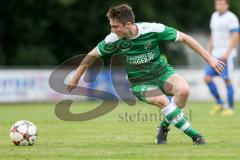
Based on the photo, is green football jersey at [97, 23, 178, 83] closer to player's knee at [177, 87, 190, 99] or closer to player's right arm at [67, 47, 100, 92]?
player's right arm at [67, 47, 100, 92]

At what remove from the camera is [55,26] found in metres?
35.2

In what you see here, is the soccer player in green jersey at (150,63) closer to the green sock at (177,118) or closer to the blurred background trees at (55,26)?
the green sock at (177,118)

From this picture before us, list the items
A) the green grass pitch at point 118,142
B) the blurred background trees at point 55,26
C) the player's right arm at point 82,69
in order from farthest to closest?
1. the blurred background trees at point 55,26
2. the player's right arm at point 82,69
3. the green grass pitch at point 118,142

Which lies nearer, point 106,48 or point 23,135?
point 23,135

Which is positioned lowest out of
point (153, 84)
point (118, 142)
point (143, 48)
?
point (118, 142)

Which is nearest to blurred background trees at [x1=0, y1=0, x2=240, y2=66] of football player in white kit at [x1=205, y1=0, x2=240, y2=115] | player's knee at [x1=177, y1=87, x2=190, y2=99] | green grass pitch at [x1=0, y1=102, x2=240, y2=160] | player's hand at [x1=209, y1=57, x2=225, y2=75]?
football player in white kit at [x1=205, y1=0, x2=240, y2=115]

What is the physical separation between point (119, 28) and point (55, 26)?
26.2 metres

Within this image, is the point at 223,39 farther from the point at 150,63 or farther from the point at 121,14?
the point at 121,14

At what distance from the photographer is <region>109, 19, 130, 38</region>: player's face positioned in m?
9.34

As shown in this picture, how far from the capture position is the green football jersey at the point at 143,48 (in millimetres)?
9617

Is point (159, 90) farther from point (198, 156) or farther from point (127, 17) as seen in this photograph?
point (198, 156)

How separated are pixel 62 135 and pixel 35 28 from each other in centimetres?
2324

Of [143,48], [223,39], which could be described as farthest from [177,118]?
[223,39]

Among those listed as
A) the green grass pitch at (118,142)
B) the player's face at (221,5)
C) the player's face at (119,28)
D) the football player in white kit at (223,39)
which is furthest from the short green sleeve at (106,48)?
the player's face at (221,5)
